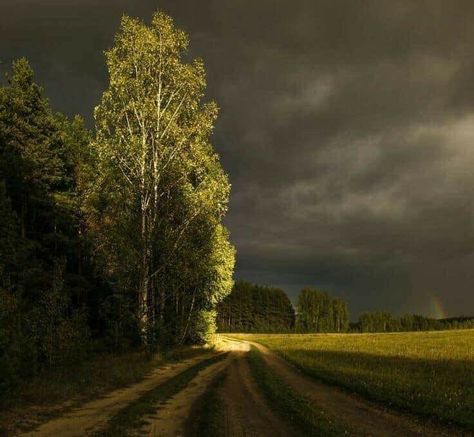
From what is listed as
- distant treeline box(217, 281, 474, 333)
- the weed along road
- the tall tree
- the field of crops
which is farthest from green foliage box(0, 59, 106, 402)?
distant treeline box(217, 281, 474, 333)

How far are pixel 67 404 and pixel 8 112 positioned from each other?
36.8 meters

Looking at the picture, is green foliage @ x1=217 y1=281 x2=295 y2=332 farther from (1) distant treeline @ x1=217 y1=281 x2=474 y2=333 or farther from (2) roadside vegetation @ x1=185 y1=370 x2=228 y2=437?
(2) roadside vegetation @ x1=185 y1=370 x2=228 y2=437

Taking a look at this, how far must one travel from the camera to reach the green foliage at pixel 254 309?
571 feet

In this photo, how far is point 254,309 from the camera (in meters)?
178

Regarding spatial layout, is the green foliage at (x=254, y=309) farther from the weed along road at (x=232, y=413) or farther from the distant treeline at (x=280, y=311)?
the weed along road at (x=232, y=413)

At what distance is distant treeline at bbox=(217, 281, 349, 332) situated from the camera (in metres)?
174

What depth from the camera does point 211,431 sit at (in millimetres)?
10742

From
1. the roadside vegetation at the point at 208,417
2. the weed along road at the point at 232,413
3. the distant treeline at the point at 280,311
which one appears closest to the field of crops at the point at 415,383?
the weed along road at the point at 232,413

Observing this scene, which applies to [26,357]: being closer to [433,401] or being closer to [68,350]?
[68,350]

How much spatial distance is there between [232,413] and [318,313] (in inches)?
6833

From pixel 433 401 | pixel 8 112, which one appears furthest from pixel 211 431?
pixel 8 112

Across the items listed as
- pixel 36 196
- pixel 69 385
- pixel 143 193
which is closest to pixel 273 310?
pixel 36 196

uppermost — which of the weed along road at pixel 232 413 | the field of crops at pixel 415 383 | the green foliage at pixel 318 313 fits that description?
the green foliage at pixel 318 313

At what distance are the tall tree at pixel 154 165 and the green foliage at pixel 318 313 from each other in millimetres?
142825
